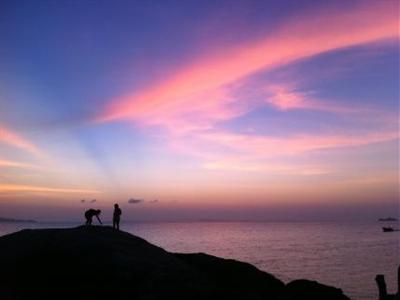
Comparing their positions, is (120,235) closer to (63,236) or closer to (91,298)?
(63,236)

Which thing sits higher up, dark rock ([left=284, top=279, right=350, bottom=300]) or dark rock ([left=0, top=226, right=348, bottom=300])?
dark rock ([left=0, top=226, right=348, bottom=300])

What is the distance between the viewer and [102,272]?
18.7 meters

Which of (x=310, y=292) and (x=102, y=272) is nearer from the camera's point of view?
(x=102, y=272)

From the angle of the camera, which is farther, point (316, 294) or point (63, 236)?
point (316, 294)

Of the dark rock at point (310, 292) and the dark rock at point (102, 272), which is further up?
the dark rock at point (102, 272)

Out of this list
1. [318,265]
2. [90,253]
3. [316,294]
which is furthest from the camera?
[318,265]

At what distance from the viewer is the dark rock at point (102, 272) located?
58.9 ft

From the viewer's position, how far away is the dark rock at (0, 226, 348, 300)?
706 inches

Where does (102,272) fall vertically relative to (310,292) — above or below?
above

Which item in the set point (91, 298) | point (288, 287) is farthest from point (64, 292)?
point (288, 287)

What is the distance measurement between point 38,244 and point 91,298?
3.89 metres

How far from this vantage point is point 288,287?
2369 centimetres

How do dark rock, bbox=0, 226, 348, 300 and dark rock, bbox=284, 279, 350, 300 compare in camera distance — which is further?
dark rock, bbox=284, 279, 350, 300

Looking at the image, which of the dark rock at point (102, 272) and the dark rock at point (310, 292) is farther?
the dark rock at point (310, 292)
